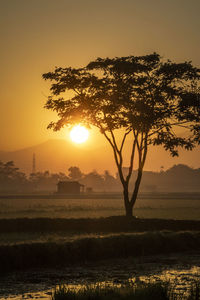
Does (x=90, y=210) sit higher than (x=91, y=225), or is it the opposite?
(x=90, y=210)

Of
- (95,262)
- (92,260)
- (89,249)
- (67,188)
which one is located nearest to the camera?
(95,262)

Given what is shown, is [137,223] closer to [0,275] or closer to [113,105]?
[113,105]

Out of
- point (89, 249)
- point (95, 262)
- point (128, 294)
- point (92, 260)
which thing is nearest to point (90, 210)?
point (89, 249)

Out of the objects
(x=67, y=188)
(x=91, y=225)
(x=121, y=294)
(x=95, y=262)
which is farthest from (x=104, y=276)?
(x=67, y=188)

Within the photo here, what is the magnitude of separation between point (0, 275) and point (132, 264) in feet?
18.3

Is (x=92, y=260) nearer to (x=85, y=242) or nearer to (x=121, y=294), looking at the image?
(x=85, y=242)

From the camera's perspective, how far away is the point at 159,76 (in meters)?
39.8

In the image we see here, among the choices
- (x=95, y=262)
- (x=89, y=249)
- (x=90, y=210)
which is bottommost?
(x=95, y=262)

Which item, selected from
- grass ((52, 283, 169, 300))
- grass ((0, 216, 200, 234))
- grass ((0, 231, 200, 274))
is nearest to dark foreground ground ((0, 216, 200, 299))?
grass ((0, 231, 200, 274))

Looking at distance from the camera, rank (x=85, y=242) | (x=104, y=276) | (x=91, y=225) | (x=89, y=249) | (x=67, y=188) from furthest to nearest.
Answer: (x=67, y=188)
(x=91, y=225)
(x=85, y=242)
(x=89, y=249)
(x=104, y=276)

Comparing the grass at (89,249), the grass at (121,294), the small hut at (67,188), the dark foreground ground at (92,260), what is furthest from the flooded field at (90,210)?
the small hut at (67,188)

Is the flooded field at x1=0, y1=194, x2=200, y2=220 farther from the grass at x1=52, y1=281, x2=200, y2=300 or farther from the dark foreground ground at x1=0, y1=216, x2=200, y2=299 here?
the grass at x1=52, y1=281, x2=200, y2=300

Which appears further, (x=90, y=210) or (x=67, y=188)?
(x=67, y=188)

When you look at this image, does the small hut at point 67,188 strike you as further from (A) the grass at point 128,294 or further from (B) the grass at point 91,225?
(A) the grass at point 128,294
